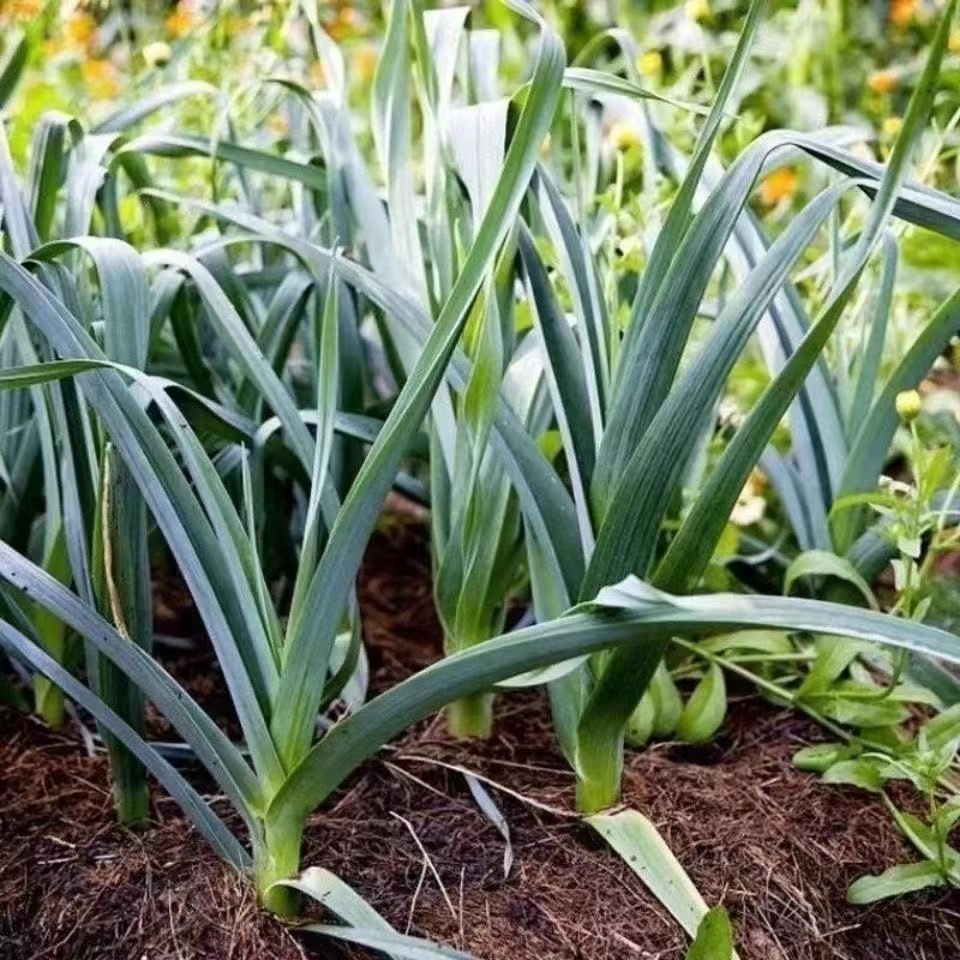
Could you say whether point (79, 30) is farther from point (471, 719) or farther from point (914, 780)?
point (914, 780)

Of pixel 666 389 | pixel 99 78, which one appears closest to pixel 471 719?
pixel 666 389

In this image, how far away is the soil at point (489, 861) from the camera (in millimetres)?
1005

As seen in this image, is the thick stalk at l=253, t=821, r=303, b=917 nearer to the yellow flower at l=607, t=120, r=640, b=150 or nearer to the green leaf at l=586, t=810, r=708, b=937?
the green leaf at l=586, t=810, r=708, b=937

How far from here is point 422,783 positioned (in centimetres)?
117

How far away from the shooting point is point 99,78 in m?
2.67

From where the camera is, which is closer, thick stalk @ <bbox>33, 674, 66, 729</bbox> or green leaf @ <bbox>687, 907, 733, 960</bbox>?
green leaf @ <bbox>687, 907, 733, 960</bbox>

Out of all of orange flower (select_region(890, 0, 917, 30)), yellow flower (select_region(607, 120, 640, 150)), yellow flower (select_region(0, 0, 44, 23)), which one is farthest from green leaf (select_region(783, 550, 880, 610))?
orange flower (select_region(890, 0, 917, 30))

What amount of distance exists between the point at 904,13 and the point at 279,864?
2640mm

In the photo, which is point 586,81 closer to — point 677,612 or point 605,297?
point 605,297

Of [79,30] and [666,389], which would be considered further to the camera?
[79,30]

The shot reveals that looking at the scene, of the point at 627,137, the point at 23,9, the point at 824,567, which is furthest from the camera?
the point at 23,9

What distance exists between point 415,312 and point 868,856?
0.63m

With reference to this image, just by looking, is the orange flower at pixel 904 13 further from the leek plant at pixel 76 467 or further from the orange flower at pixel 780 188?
the leek plant at pixel 76 467

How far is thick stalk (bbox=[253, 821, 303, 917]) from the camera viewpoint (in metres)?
1.00
